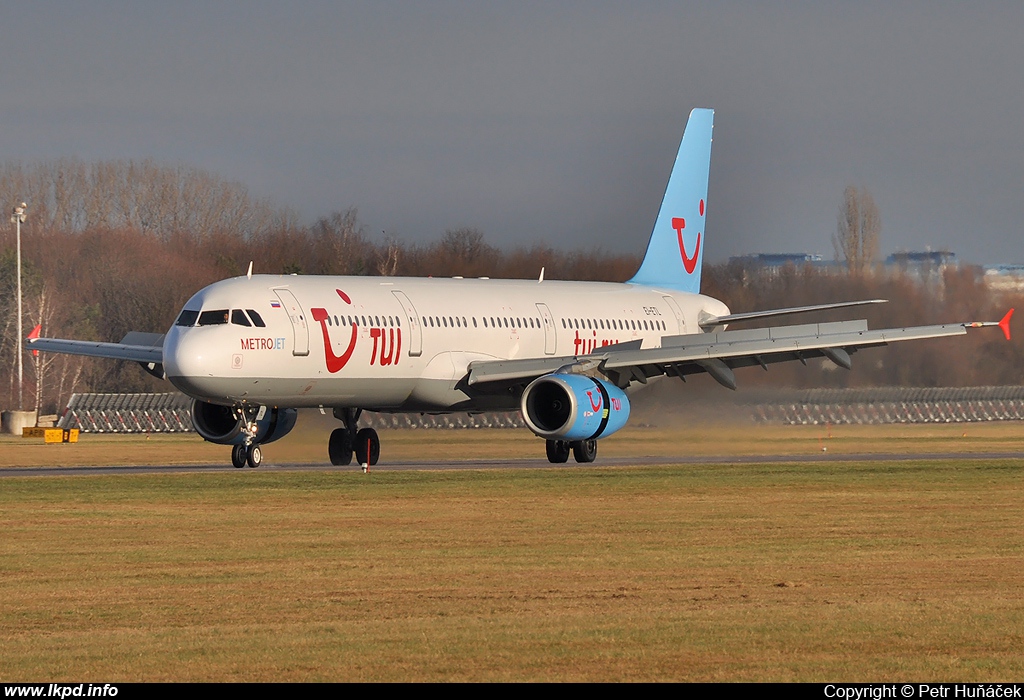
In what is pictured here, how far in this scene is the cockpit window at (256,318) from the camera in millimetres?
33469

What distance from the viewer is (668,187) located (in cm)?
4844

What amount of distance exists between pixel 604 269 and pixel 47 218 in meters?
46.0

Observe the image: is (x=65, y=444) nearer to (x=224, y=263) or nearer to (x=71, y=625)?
(x=224, y=263)

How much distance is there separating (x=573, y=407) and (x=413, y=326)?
13.9ft

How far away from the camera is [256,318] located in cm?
3353

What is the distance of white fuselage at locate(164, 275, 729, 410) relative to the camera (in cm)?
3306

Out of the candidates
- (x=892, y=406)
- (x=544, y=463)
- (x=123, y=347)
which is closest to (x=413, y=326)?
(x=544, y=463)

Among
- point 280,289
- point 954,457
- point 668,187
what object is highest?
point 668,187

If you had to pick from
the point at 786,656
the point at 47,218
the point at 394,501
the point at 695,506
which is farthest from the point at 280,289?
the point at 47,218

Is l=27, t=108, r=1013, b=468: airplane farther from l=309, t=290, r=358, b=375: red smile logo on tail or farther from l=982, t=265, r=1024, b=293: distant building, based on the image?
l=982, t=265, r=1024, b=293: distant building

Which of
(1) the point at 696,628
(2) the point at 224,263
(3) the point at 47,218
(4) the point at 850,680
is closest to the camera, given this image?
(4) the point at 850,680

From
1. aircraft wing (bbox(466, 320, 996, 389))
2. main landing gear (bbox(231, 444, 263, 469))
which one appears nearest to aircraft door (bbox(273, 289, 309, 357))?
main landing gear (bbox(231, 444, 263, 469))

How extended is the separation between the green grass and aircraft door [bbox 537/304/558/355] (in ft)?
36.4

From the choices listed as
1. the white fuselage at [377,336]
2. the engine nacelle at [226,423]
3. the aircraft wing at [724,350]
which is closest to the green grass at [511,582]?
the white fuselage at [377,336]
